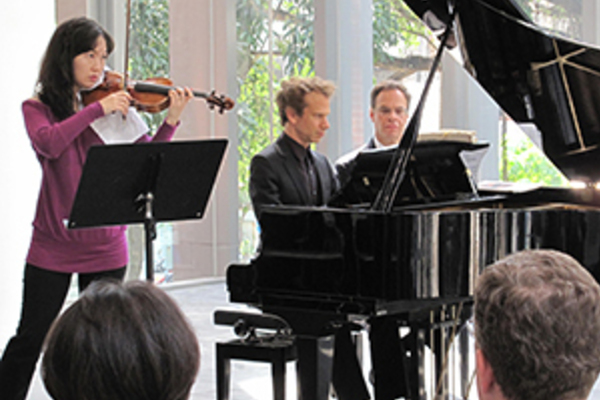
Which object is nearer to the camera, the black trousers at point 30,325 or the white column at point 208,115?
the black trousers at point 30,325

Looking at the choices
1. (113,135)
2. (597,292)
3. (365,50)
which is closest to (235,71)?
(365,50)

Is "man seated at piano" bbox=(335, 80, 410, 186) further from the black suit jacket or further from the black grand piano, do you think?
the black grand piano

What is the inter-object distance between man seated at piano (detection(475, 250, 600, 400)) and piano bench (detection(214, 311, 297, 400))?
6.27 feet

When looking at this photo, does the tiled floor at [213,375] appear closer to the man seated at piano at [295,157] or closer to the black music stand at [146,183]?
the man seated at piano at [295,157]

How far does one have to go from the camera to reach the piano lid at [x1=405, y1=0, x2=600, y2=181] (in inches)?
130

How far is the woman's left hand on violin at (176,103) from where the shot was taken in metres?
3.44

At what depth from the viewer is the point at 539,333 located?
1290 mm

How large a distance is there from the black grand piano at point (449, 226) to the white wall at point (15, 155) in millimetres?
1955

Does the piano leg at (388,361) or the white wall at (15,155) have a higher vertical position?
the white wall at (15,155)

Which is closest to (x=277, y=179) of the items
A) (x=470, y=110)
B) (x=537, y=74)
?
(x=537, y=74)

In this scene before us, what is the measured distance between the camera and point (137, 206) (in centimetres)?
311

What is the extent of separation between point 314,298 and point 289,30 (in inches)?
198

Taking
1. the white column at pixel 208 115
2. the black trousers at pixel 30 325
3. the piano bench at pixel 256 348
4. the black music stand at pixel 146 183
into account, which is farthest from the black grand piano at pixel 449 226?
the white column at pixel 208 115

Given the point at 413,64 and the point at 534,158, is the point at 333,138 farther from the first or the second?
the point at 534,158
